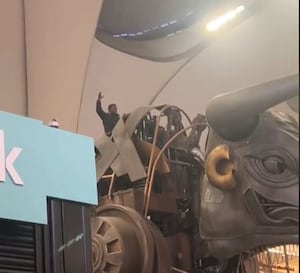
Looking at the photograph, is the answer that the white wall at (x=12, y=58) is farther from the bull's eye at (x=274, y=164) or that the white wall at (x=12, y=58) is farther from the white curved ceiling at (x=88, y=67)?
the bull's eye at (x=274, y=164)

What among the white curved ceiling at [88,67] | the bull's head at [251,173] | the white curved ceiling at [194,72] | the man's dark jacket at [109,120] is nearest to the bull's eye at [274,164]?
the bull's head at [251,173]

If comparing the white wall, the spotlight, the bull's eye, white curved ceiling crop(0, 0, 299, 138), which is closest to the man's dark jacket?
white curved ceiling crop(0, 0, 299, 138)

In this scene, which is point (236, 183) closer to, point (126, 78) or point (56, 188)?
point (56, 188)

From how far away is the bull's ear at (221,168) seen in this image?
0.70 metres

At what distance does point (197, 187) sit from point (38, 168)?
10.9 inches

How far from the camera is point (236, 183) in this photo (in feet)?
2.27

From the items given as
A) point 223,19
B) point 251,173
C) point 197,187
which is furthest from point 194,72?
point 251,173

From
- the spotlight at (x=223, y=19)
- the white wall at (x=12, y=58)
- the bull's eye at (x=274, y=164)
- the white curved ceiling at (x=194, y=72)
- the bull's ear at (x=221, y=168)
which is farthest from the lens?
the white wall at (x=12, y=58)

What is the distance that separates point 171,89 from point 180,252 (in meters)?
0.38

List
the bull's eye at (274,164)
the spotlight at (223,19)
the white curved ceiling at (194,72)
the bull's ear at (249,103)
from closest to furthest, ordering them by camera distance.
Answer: the bull's ear at (249,103) < the bull's eye at (274,164) < the white curved ceiling at (194,72) < the spotlight at (223,19)

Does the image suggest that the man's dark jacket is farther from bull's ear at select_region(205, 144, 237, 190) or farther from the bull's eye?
the bull's eye

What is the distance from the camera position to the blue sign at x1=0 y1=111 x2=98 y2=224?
0.78m

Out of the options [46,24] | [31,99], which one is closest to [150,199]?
[31,99]

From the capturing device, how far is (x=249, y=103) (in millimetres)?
443
